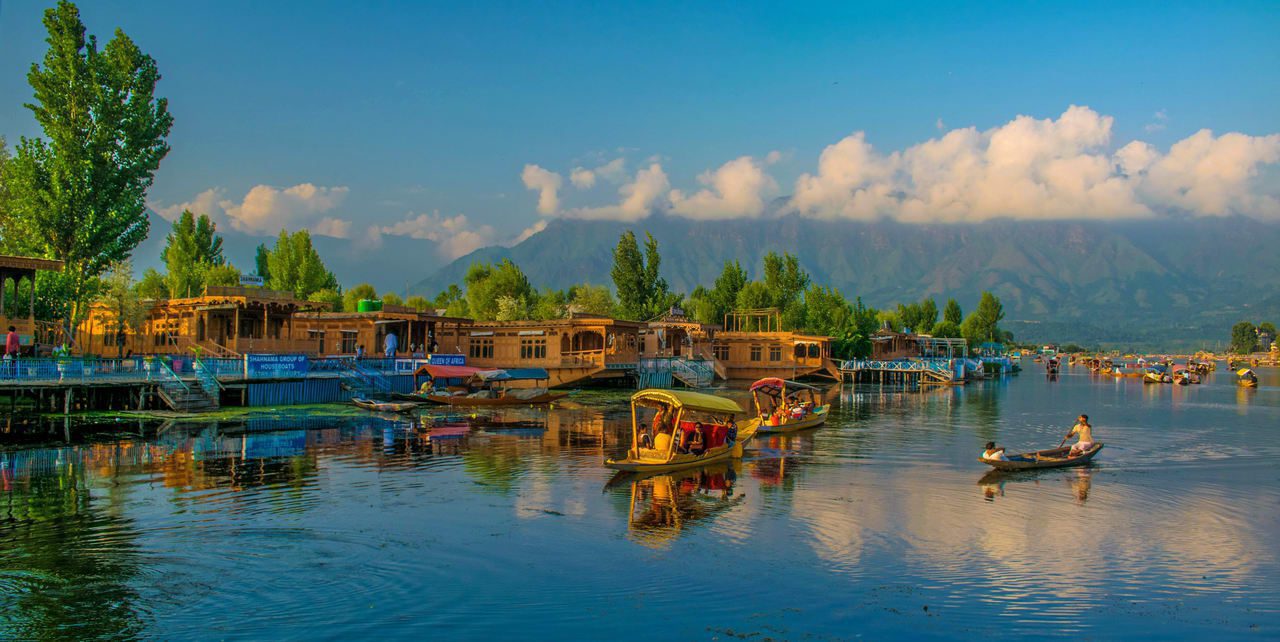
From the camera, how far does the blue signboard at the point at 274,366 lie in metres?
43.3

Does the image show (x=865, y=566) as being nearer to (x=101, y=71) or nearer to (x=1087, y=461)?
(x=1087, y=461)

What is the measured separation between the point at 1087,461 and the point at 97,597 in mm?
29785

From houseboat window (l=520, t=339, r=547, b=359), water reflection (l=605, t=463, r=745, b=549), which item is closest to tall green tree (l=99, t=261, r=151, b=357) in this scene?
houseboat window (l=520, t=339, r=547, b=359)

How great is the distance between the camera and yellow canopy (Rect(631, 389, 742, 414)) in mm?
26844

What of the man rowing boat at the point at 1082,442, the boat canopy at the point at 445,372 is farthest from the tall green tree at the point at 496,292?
the man rowing boat at the point at 1082,442

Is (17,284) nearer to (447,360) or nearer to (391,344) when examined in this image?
(391,344)

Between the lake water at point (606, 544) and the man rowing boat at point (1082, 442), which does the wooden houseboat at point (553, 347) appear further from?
the man rowing boat at point (1082, 442)

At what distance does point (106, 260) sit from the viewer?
4903cm

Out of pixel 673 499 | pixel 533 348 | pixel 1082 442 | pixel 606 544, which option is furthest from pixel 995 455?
pixel 533 348

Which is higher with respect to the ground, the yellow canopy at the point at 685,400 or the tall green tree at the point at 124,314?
the tall green tree at the point at 124,314

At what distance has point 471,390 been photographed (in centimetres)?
5097

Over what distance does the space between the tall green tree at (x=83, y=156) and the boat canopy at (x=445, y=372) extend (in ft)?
62.2

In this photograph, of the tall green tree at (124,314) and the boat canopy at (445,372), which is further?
the tall green tree at (124,314)

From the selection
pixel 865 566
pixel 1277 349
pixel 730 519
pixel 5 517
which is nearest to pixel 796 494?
pixel 730 519
